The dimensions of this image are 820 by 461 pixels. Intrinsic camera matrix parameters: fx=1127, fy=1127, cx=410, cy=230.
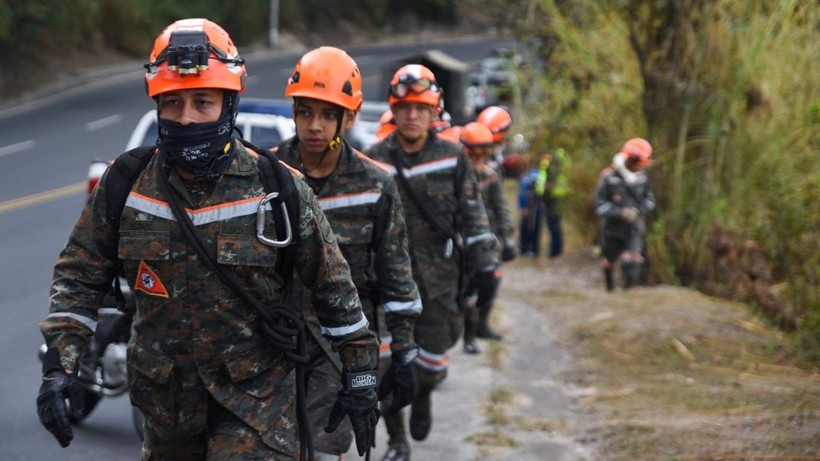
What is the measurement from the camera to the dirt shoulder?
21.1ft

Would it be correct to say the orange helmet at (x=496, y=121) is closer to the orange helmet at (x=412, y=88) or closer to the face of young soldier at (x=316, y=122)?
the orange helmet at (x=412, y=88)

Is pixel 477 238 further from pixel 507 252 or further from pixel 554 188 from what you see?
pixel 554 188

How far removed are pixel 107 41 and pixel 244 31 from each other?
851 cm

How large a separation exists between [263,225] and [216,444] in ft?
2.48

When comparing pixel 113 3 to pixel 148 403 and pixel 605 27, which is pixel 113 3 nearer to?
pixel 605 27

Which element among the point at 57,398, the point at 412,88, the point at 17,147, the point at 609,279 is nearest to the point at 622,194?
the point at 609,279

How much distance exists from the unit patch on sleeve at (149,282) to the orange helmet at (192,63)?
1.89ft

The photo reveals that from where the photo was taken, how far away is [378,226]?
502 cm

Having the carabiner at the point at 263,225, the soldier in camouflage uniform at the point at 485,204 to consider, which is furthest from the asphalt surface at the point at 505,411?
the carabiner at the point at 263,225

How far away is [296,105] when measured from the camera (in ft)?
17.0

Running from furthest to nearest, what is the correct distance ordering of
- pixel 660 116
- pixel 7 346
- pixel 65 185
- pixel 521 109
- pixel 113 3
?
pixel 113 3
pixel 65 185
pixel 521 109
pixel 660 116
pixel 7 346

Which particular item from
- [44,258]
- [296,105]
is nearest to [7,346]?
[44,258]

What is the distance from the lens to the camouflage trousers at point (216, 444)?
3.78 meters

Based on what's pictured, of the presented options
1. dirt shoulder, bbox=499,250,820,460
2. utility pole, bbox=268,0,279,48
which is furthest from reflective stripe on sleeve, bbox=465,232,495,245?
utility pole, bbox=268,0,279,48
